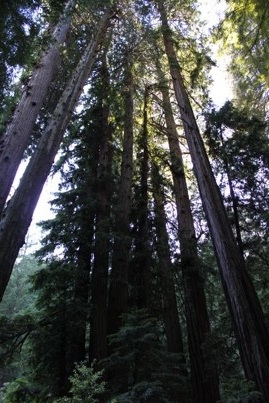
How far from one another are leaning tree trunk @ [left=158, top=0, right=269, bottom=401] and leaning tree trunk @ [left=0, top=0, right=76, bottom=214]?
355 centimetres

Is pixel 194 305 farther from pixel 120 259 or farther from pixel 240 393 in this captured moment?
pixel 240 393

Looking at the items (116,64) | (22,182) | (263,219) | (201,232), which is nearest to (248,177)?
(263,219)

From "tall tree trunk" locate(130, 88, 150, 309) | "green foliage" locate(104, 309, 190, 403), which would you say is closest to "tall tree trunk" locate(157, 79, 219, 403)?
"green foliage" locate(104, 309, 190, 403)

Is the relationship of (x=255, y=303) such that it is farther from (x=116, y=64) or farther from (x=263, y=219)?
(x=116, y=64)

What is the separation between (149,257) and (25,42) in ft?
19.6

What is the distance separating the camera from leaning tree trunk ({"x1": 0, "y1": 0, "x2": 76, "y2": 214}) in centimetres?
564

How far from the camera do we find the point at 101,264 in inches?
340

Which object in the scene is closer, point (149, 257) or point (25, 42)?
point (25, 42)

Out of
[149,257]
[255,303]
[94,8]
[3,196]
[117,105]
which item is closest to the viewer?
[3,196]

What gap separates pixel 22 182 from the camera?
19.2 feet

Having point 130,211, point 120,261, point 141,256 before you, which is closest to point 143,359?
point 120,261

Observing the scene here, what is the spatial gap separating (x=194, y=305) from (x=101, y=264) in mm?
2442

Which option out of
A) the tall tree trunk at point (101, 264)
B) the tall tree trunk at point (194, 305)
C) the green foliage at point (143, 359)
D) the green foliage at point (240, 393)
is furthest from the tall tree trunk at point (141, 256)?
the green foliage at point (240, 393)

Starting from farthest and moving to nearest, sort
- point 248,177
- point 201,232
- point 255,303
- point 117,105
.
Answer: point 117,105
point 201,232
point 248,177
point 255,303
